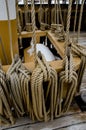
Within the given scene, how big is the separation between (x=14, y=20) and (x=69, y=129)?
0.75m

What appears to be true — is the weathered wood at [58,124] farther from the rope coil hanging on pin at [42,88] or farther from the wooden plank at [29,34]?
the wooden plank at [29,34]

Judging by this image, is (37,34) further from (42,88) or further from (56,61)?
(42,88)

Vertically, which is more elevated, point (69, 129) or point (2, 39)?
point (2, 39)

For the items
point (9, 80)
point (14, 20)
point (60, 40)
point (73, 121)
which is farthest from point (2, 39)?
point (73, 121)

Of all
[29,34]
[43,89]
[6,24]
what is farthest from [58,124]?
[29,34]

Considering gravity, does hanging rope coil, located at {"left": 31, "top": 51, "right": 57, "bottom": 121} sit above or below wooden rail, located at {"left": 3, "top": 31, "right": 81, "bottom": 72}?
below

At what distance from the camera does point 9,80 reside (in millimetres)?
881

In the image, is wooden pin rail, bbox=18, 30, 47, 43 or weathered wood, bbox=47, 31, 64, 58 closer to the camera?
weathered wood, bbox=47, 31, 64, 58

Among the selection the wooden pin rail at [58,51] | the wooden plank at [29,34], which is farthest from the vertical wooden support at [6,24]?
the wooden plank at [29,34]

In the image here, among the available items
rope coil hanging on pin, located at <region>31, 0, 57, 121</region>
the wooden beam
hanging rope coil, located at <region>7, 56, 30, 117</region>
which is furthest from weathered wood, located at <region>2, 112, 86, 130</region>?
the wooden beam

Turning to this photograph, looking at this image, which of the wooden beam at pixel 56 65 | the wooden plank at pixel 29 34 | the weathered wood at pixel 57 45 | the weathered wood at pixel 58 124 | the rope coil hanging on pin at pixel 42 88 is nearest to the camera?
the rope coil hanging on pin at pixel 42 88

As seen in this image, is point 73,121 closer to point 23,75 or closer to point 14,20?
point 23,75

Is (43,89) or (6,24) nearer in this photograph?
(43,89)

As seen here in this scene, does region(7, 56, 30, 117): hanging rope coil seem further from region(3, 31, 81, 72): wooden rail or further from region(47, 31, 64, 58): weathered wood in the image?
region(47, 31, 64, 58): weathered wood
